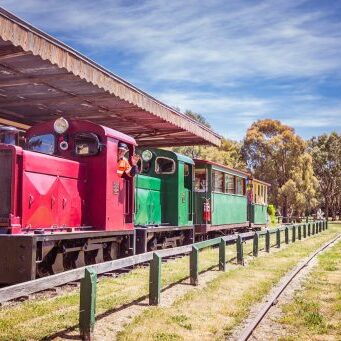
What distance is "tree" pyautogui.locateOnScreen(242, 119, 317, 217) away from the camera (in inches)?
1775

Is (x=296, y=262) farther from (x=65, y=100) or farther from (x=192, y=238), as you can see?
(x=65, y=100)

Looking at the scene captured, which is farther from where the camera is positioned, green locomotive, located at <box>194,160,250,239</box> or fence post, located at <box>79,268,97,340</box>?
green locomotive, located at <box>194,160,250,239</box>

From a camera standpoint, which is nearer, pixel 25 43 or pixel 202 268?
pixel 25 43

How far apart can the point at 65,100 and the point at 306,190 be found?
38270mm

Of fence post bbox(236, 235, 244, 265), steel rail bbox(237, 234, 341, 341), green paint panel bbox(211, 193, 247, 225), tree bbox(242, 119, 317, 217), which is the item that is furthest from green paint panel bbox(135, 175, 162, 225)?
tree bbox(242, 119, 317, 217)

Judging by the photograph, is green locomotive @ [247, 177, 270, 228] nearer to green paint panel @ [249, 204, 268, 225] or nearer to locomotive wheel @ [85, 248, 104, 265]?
green paint panel @ [249, 204, 268, 225]

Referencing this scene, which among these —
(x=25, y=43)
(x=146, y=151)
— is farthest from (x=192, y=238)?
(x=25, y=43)

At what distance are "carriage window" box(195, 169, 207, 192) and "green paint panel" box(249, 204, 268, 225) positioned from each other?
704 cm

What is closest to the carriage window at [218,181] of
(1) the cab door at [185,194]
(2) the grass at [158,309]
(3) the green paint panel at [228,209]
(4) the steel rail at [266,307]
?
(3) the green paint panel at [228,209]

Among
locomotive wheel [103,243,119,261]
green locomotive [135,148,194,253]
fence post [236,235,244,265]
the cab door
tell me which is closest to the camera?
locomotive wheel [103,243,119,261]

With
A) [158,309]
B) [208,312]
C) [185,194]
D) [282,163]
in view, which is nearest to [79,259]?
[158,309]

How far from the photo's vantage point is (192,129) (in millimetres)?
14078

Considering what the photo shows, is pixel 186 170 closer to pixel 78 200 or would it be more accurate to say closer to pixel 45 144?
pixel 78 200

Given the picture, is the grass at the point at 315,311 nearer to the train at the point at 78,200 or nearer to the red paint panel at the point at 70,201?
the train at the point at 78,200
